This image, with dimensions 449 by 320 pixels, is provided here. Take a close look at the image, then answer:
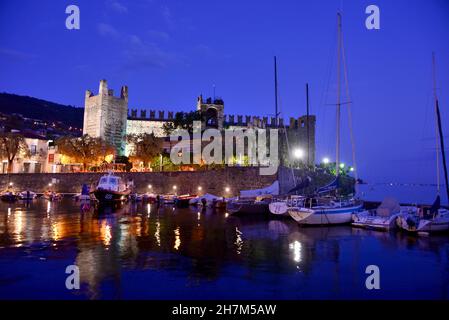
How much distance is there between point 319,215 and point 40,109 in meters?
142

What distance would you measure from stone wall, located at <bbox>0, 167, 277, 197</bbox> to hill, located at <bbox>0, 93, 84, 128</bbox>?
82.0 metres

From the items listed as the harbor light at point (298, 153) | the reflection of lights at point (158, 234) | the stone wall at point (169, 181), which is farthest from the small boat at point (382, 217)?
the harbor light at point (298, 153)

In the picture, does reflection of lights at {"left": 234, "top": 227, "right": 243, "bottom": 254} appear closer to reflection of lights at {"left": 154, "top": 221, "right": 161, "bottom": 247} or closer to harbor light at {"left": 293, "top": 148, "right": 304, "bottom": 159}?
reflection of lights at {"left": 154, "top": 221, "right": 161, "bottom": 247}

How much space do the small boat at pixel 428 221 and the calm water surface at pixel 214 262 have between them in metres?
1.11

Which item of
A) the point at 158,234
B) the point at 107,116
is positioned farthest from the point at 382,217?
the point at 107,116

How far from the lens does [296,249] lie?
529 inches

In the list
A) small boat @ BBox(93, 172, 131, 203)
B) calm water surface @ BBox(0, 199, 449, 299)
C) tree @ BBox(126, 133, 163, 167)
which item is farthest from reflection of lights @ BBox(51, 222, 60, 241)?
tree @ BBox(126, 133, 163, 167)

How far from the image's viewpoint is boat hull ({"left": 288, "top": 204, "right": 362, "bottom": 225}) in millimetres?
20344

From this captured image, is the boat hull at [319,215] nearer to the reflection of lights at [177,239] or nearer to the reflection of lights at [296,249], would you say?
the reflection of lights at [296,249]

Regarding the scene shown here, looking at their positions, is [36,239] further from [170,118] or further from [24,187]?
[170,118]

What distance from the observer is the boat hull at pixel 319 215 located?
66.7 ft
